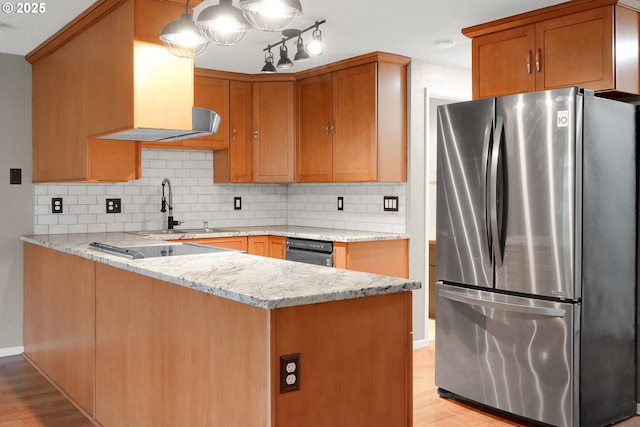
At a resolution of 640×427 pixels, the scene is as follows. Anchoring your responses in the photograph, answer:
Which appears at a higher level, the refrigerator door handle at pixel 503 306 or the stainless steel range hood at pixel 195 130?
the stainless steel range hood at pixel 195 130

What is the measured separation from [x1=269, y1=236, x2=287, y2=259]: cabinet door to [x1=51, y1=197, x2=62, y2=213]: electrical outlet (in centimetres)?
177

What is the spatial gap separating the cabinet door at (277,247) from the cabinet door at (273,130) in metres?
0.63

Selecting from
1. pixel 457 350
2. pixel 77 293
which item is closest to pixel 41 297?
pixel 77 293

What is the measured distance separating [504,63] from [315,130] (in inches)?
76.5

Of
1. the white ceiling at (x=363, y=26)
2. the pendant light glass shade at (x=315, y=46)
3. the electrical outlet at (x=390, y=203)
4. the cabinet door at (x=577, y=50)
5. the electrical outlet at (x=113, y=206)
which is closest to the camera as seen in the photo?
the cabinet door at (x=577, y=50)

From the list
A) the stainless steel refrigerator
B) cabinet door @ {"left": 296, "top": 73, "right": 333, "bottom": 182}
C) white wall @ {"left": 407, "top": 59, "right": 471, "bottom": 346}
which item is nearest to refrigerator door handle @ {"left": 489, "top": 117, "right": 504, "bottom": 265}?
the stainless steel refrigerator

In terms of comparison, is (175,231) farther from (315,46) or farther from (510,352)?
(510,352)

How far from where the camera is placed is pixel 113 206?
5023 mm

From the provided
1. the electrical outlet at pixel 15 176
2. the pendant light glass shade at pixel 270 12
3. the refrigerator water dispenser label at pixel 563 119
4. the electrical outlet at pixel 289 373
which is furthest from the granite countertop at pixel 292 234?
the electrical outlet at pixel 289 373

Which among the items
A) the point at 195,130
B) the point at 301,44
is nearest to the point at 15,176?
the point at 195,130

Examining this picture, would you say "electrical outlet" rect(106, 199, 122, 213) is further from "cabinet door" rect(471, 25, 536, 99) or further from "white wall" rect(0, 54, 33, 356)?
"cabinet door" rect(471, 25, 536, 99)

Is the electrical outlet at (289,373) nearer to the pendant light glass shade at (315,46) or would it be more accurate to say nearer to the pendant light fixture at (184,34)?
the pendant light fixture at (184,34)

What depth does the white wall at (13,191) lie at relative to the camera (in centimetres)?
454

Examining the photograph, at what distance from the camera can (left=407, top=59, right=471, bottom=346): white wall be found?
479cm
